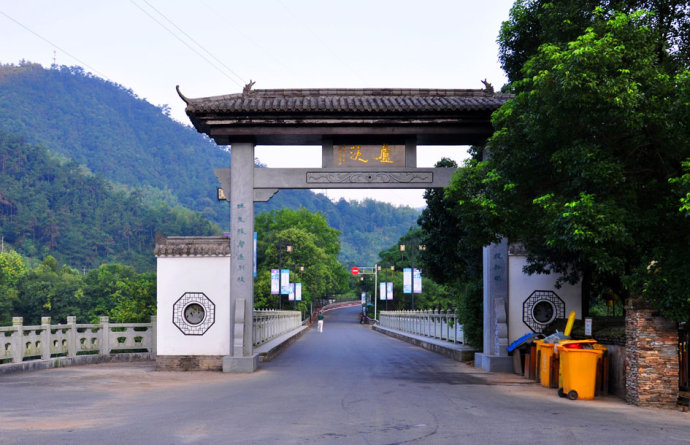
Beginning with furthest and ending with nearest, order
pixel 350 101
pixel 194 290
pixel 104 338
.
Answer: pixel 104 338 < pixel 350 101 < pixel 194 290

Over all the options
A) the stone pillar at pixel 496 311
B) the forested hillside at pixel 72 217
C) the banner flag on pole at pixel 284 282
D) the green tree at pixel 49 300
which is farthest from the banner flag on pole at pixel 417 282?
the forested hillside at pixel 72 217

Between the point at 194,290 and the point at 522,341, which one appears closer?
the point at 522,341

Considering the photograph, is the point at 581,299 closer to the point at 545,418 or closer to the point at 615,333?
the point at 615,333

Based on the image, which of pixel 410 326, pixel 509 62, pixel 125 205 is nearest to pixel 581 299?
pixel 509 62

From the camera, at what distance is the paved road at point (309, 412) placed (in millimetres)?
8797

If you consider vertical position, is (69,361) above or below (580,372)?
below

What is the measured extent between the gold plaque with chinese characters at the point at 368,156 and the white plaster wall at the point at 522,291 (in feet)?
13.7

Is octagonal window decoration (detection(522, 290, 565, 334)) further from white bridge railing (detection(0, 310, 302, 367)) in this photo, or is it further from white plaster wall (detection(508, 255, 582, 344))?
white bridge railing (detection(0, 310, 302, 367))

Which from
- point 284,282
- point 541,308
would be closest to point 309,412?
point 541,308

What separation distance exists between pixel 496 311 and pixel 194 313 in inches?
319

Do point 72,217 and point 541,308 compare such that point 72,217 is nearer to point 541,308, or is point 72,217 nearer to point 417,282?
point 417,282

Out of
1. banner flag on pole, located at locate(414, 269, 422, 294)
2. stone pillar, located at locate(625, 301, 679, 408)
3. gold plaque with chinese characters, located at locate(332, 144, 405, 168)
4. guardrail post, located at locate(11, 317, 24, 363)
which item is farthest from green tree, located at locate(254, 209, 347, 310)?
stone pillar, located at locate(625, 301, 679, 408)

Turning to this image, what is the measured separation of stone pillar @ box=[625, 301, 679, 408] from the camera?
39.4 feet

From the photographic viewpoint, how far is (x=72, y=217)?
6762 inches
